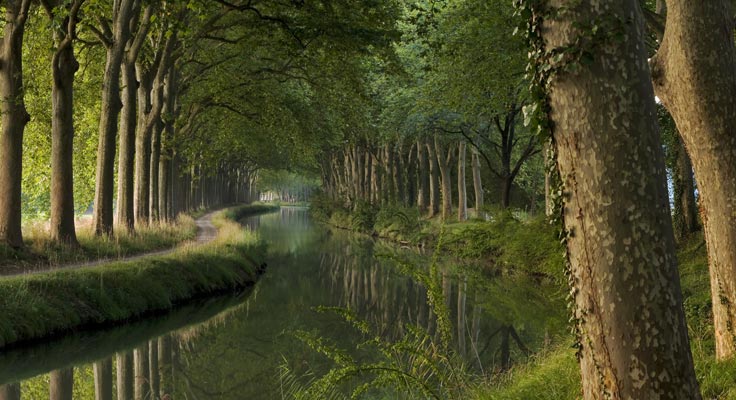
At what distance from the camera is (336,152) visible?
6238 centimetres

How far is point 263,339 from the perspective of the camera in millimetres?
13172

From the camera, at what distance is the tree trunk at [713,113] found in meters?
5.94

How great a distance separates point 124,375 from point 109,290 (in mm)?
4098

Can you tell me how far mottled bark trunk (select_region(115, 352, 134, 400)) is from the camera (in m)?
9.21

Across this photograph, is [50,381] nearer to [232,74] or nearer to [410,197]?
[232,74]

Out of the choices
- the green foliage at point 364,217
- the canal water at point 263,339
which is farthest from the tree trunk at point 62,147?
the green foliage at point 364,217

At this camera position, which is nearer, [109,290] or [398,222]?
[109,290]

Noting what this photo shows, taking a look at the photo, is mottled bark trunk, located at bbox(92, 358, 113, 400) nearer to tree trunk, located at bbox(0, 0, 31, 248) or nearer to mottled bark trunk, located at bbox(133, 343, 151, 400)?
mottled bark trunk, located at bbox(133, 343, 151, 400)

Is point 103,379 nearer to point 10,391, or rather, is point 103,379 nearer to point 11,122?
point 10,391

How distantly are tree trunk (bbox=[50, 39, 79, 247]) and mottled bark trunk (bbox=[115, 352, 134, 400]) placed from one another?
19.6ft

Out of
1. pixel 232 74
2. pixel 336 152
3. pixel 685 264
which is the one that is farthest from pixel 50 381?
pixel 336 152

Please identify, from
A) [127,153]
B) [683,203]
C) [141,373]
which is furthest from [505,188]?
[141,373]

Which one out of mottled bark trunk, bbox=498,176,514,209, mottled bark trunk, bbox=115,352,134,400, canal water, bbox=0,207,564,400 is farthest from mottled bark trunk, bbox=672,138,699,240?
mottled bark trunk, bbox=115,352,134,400

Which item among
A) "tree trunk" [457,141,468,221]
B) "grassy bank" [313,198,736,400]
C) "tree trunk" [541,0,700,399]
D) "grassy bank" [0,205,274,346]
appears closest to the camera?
"tree trunk" [541,0,700,399]
